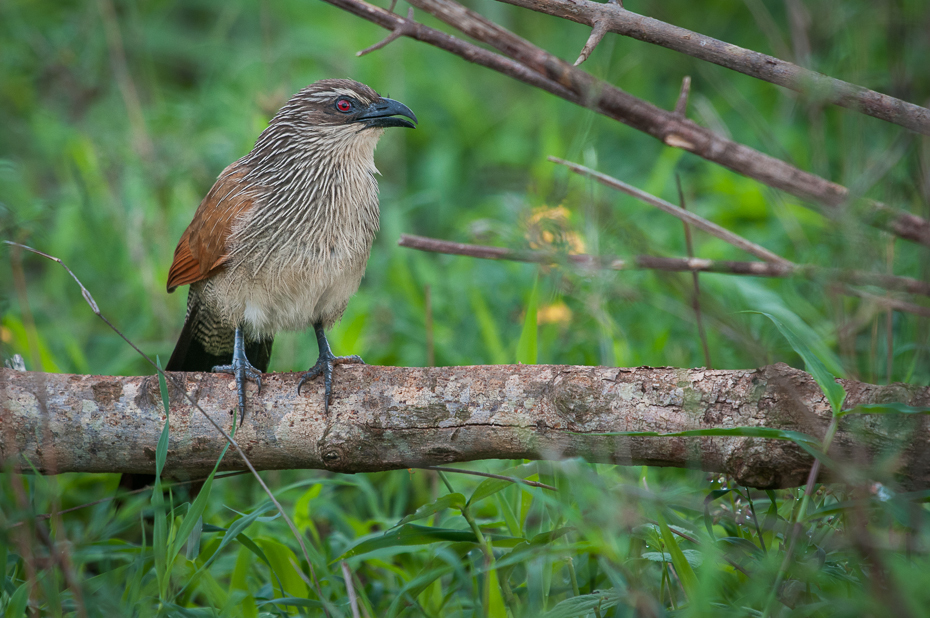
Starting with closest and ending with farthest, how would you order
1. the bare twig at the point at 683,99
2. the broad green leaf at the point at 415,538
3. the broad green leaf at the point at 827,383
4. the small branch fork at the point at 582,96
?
the broad green leaf at the point at 827,383
the broad green leaf at the point at 415,538
the small branch fork at the point at 582,96
the bare twig at the point at 683,99

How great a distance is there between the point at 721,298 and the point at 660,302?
0.39 meters

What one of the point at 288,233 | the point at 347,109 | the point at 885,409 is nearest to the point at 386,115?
the point at 347,109

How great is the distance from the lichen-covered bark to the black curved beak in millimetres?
1101

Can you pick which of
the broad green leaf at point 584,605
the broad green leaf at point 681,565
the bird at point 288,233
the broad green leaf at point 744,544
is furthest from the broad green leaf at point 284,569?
the broad green leaf at point 744,544

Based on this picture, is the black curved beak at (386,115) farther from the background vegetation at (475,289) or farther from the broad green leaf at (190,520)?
the broad green leaf at (190,520)

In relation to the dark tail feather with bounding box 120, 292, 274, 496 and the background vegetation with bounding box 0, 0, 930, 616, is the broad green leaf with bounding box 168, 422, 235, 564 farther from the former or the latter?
the dark tail feather with bounding box 120, 292, 274, 496

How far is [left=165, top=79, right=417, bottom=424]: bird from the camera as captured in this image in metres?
2.76

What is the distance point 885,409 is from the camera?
1575mm

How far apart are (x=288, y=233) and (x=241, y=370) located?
57cm

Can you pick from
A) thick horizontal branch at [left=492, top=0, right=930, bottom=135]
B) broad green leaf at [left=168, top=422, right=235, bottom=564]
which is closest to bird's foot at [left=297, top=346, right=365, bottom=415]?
broad green leaf at [left=168, top=422, right=235, bottom=564]

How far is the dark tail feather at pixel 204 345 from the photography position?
3057 millimetres

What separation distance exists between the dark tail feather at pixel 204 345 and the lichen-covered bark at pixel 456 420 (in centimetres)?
73

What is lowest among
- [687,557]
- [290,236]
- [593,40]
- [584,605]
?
[584,605]

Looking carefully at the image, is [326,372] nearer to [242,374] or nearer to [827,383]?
[242,374]
